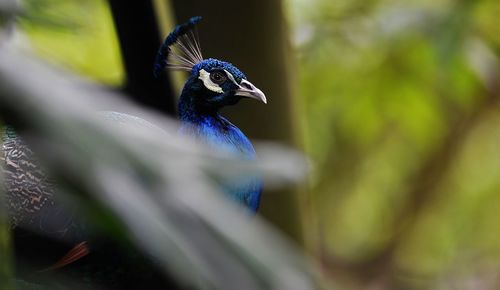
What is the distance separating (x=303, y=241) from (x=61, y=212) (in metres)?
0.95

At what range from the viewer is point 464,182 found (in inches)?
130

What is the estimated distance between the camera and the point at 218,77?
2.19ft

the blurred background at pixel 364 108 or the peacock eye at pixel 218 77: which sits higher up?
the peacock eye at pixel 218 77

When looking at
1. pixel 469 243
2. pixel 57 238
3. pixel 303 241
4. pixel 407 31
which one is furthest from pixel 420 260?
pixel 57 238

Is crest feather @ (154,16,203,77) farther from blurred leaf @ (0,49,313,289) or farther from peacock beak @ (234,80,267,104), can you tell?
blurred leaf @ (0,49,313,289)

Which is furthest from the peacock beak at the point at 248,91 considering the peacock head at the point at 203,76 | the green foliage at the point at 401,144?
the green foliage at the point at 401,144

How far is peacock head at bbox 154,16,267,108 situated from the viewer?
65 centimetres

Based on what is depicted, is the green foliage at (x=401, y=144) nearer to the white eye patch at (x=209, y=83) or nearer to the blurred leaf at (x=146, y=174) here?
the white eye patch at (x=209, y=83)

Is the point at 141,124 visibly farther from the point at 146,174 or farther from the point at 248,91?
the point at 248,91

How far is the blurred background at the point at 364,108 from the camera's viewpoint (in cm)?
105

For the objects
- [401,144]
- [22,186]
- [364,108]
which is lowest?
[401,144]

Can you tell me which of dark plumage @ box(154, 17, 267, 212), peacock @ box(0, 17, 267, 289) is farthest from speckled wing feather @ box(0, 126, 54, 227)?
dark plumage @ box(154, 17, 267, 212)

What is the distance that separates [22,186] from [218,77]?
0.17 metres

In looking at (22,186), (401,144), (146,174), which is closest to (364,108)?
(401,144)
